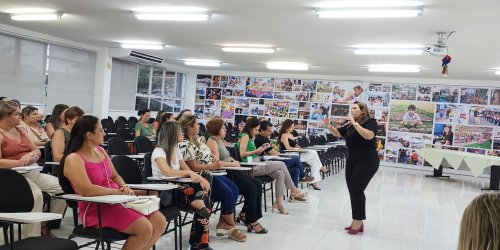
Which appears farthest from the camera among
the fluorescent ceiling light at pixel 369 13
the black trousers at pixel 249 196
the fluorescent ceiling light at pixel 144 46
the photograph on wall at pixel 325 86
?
the photograph on wall at pixel 325 86

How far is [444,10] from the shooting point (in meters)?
5.52

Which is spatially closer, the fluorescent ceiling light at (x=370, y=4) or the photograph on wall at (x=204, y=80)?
the fluorescent ceiling light at (x=370, y=4)

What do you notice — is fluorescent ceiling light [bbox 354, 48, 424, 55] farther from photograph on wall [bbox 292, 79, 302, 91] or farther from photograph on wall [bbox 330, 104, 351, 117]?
photograph on wall [bbox 292, 79, 302, 91]

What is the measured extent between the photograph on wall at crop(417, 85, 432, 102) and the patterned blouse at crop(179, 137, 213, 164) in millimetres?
10052

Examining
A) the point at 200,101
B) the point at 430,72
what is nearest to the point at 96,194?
the point at 430,72

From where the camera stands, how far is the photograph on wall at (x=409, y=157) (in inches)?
517

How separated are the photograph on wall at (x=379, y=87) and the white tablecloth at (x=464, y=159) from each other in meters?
2.53

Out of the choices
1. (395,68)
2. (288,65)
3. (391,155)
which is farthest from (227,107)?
(395,68)

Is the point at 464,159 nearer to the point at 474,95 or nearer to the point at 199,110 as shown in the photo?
the point at 474,95

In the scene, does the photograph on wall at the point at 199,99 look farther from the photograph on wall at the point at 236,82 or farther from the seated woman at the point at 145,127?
the seated woman at the point at 145,127

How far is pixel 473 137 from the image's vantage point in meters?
12.7

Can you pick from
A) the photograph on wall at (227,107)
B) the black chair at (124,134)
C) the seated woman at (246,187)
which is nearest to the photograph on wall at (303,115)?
the photograph on wall at (227,107)

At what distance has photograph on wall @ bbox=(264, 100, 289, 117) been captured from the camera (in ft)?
48.0

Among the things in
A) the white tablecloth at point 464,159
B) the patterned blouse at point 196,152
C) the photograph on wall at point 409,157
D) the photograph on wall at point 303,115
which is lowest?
the photograph on wall at point 409,157
